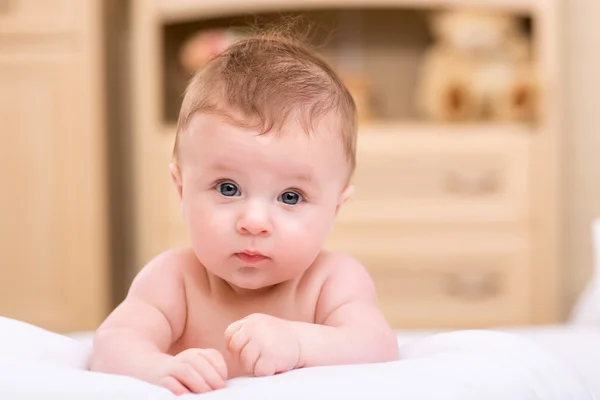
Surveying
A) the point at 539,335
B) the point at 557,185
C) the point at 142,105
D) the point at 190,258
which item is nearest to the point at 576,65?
the point at 557,185

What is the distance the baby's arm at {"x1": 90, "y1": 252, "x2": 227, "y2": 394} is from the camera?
0.66 meters

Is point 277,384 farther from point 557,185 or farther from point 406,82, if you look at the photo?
point 406,82

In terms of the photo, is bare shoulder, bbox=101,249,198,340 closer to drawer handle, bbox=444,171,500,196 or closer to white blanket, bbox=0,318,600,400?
white blanket, bbox=0,318,600,400

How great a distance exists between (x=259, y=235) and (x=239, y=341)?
0.39 feet

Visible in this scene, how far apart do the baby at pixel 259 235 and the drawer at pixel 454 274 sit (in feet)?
5.63

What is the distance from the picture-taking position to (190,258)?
90cm

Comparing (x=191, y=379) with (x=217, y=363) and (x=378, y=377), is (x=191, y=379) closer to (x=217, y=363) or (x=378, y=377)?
(x=217, y=363)

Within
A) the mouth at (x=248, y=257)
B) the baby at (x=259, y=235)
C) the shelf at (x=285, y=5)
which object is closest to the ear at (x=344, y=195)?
the baby at (x=259, y=235)

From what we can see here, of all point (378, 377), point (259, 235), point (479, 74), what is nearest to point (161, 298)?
point (259, 235)

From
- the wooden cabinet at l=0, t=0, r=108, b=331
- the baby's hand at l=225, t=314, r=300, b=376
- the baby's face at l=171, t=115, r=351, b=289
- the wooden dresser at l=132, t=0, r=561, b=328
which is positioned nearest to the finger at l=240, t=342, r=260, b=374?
the baby's hand at l=225, t=314, r=300, b=376

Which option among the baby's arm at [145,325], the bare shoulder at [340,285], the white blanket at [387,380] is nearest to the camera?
the white blanket at [387,380]

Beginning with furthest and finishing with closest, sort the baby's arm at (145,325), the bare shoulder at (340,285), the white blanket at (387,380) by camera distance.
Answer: the bare shoulder at (340,285), the baby's arm at (145,325), the white blanket at (387,380)

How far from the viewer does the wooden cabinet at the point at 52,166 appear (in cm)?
262

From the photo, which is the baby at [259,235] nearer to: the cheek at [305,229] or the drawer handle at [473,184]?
the cheek at [305,229]
